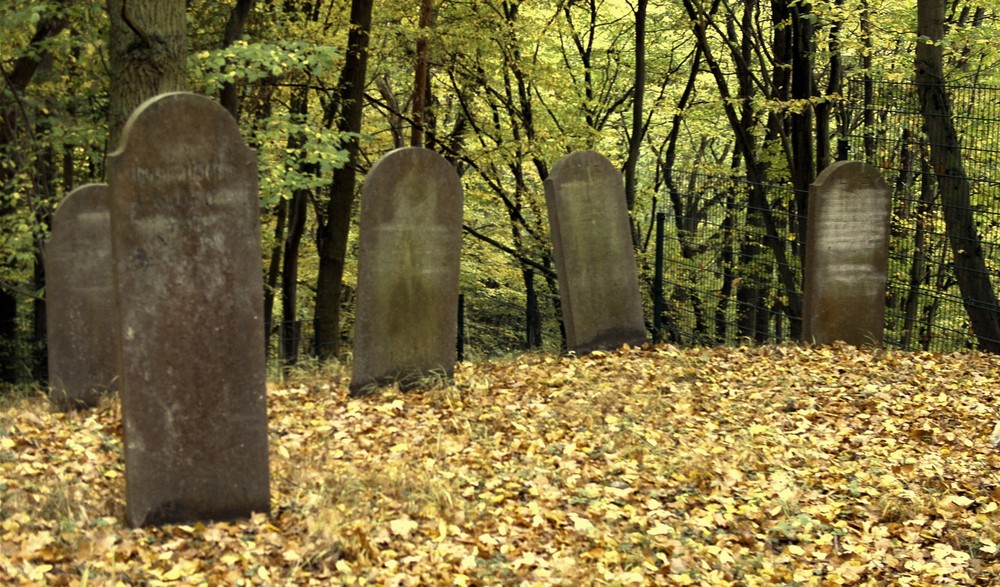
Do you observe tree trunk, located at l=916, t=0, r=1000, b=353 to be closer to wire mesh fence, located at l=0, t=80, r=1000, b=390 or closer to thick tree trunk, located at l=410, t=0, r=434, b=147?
wire mesh fence, located at l=0, t=80, r=1000, b=390

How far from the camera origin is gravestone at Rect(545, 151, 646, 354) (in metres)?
9.77

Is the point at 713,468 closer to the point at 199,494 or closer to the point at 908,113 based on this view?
the point at 199,494

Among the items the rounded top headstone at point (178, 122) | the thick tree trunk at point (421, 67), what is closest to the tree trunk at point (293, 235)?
the thick tree trunk at point (421, 67)

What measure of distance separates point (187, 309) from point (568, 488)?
237 cm

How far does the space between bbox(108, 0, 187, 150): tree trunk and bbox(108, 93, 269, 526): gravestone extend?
3.90 metres

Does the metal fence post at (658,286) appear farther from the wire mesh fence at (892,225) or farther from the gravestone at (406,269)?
the gravestone at (406,269)

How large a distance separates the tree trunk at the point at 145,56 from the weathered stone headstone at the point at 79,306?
1089 mm

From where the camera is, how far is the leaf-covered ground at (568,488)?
195 inches

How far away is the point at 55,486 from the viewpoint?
5535 mm

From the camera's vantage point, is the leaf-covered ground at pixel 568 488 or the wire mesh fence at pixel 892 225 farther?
the wire mesh fence at pixel 892 225

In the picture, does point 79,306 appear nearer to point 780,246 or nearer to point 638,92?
point 780,246

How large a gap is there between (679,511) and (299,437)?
8.23ft

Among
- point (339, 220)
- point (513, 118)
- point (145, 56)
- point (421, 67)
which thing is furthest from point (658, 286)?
point (513, 118)

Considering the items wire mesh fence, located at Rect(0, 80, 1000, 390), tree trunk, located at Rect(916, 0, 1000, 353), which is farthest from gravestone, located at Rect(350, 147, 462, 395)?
tree trunk, located at Rect(916, 0, 1000, 353)
